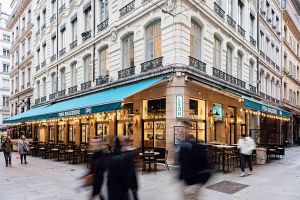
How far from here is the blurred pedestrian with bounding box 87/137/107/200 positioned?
5875mm

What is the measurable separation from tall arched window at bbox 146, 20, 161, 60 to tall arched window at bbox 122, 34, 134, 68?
1.43 m

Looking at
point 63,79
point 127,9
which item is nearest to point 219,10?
point 127,9

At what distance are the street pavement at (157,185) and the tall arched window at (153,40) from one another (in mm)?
5672

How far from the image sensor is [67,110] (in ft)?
54.1

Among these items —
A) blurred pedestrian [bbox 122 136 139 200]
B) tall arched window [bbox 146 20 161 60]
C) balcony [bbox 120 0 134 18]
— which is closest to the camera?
blurred pedestrian [bbox 122 136 139 200]

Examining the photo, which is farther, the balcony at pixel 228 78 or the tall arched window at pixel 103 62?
the tall arched window at pixel 103 62

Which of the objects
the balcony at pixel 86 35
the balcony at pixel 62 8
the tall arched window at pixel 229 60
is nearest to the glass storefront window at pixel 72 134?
the balcony at pixel 86 35

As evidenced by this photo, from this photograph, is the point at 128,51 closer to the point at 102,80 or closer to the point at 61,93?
the point at 102,80

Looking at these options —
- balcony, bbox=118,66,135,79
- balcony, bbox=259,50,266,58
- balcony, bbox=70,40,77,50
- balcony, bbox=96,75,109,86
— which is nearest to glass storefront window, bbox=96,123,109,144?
balcony, bbox=96,75,109,86

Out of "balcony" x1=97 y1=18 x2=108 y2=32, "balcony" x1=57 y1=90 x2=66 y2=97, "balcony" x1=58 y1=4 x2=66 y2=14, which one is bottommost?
"balcony" x1=57 y1=90 x2=66 y2=97

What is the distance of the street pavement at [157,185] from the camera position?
27.2 feet

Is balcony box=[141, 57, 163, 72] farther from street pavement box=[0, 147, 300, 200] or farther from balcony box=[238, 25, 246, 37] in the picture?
balcony box=[238, 25, 246, 37]

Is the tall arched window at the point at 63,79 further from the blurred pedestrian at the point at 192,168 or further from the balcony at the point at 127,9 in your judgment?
the blurred pedestrian at the point at 192,168

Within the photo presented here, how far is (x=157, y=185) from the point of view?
9.67 metres
